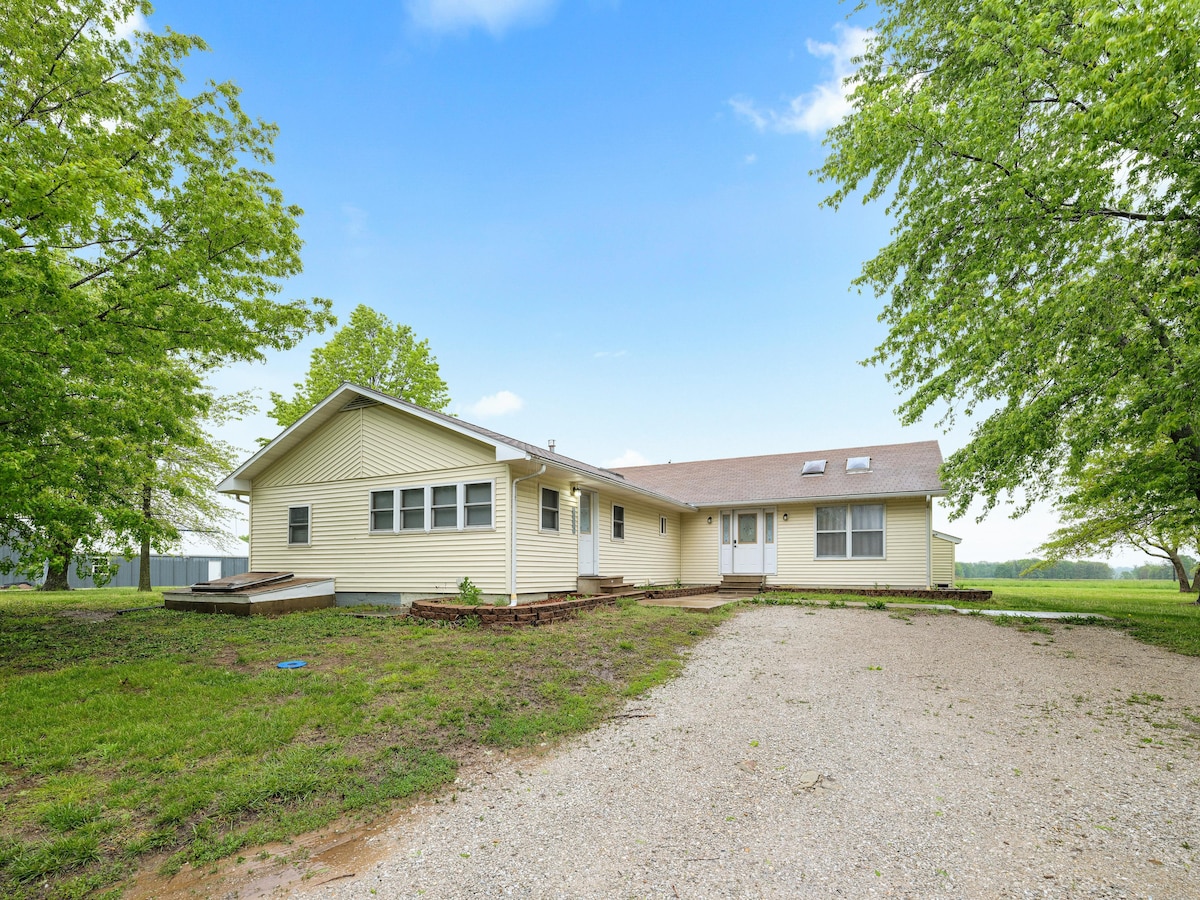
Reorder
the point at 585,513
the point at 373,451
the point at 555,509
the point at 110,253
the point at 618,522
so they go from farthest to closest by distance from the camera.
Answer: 1. the point at 618,522
2. the point at 585,513
3. the point at 373,451
4. the point at 555,509
5. the point at 110,253

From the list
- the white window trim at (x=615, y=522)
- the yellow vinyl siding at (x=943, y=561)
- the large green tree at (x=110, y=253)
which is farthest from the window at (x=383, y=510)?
the yellow vinyl siding at (x=943, y=561)

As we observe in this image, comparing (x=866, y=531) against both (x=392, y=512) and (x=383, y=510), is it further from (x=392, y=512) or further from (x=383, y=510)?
(x=383, y=510)

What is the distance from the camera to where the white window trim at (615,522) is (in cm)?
1470

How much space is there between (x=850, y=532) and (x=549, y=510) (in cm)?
905

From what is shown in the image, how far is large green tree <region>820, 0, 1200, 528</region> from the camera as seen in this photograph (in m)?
7.01

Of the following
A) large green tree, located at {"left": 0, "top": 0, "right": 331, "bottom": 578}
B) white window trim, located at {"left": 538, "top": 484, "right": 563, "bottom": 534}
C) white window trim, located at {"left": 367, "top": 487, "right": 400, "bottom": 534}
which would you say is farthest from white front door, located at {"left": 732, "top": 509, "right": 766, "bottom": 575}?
large green tree, located at {"left": 0, "top": 0, "right": 331, "bottom": 578}

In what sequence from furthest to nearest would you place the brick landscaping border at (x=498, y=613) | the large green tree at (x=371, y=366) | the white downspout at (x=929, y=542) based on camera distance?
the large green tree at (x=371, y=366) < the white downspout at (x=929, y=542) < the brick landscaping border at (x=498, y=613)

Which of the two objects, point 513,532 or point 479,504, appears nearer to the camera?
point 513,532

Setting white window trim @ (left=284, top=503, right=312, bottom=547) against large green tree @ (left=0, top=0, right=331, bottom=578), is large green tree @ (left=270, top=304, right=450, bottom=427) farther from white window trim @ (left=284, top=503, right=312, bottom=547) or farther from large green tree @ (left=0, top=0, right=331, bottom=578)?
large green tree @ (left=0, top=0, right=331, bottom=578)

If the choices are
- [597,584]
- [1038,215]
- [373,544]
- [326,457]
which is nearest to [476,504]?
[373,544]

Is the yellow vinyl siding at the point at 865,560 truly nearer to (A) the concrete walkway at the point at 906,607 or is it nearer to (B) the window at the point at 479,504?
(A) the concrete walkway at the point at 906,607

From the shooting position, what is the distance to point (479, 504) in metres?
11.5

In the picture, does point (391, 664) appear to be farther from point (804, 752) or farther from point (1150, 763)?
point (1150, 763)

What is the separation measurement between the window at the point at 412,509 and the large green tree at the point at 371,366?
37.0 feet
